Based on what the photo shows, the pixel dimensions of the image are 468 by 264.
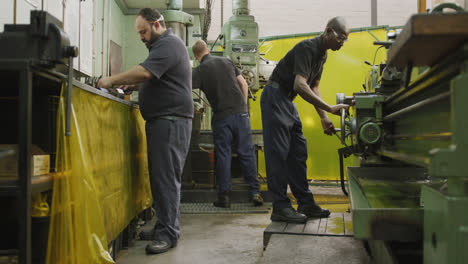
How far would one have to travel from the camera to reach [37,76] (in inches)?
51.4

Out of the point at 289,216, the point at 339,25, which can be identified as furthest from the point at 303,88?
the point at 289,216

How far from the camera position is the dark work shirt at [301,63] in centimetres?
242

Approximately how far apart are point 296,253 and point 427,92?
2.99 ft

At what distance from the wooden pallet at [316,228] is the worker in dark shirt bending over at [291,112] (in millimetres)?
A: 79

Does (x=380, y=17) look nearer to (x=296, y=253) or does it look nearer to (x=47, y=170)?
(x=296, y=253)

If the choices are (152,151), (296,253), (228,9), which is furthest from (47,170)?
(228,9)

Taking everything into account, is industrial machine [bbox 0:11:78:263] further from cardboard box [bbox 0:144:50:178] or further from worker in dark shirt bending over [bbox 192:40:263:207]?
worker in dark shirt bending over [bbox 192:40:263:207]

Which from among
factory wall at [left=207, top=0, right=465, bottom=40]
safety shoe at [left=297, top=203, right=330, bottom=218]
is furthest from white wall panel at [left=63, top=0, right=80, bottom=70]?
factory wall at [left=207, top=0, right=465, bottom=40]

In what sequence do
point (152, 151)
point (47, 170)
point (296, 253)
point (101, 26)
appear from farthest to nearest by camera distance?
1. point (101, 26)
2. point (152, 151)
3. point (296, 253)
4. point (47, 170)

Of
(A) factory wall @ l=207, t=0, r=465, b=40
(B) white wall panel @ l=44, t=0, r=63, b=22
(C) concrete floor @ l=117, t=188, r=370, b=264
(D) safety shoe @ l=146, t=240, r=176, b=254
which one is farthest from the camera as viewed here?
(A) factory wall @ l=207, t=0, r=465, b=40

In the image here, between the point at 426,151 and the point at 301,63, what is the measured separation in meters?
1.20

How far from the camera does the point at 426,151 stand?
133 centimetres

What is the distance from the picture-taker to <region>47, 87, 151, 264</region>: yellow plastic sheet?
140 cm

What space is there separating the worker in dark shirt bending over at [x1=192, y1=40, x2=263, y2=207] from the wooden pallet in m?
1.22
